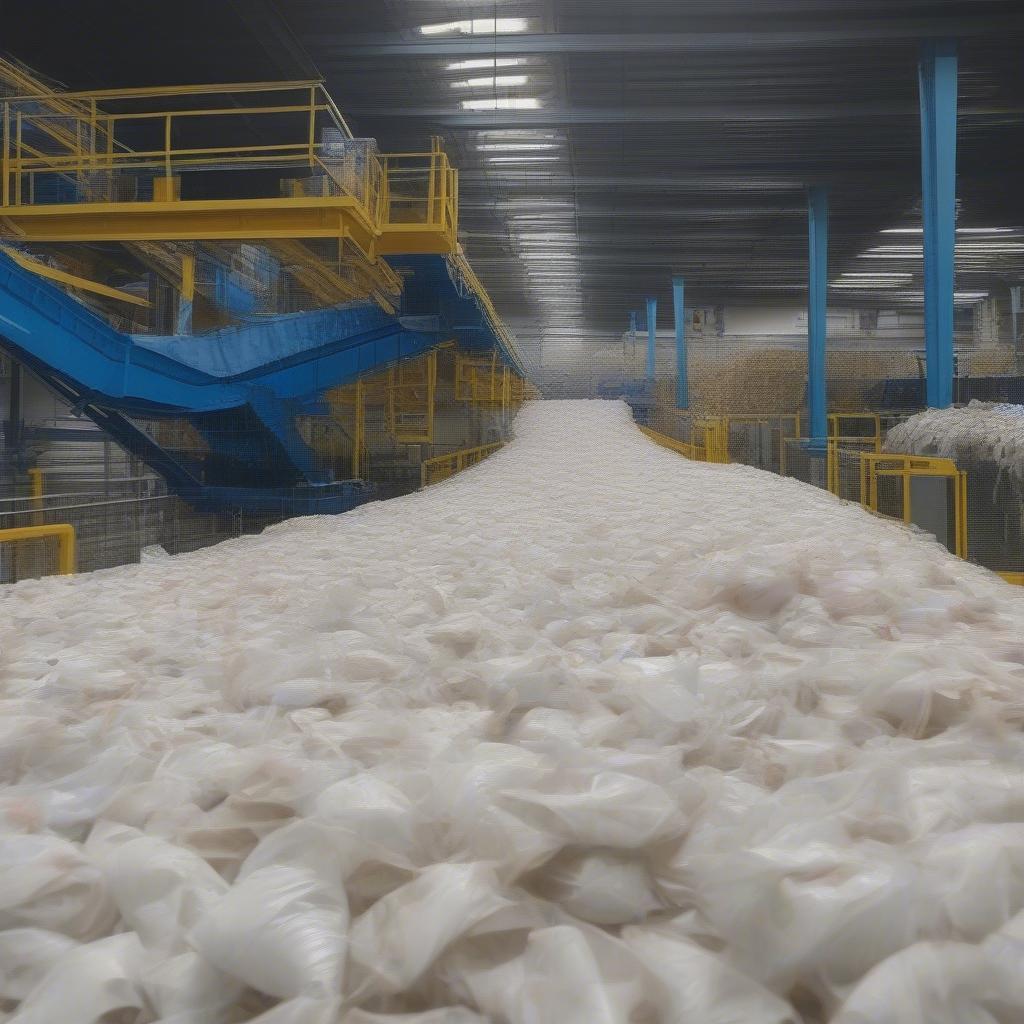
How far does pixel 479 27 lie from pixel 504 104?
64.6 inches

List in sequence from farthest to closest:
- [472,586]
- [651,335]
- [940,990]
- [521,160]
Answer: [651,335] → [521,160] → [472,586] → [940,990]

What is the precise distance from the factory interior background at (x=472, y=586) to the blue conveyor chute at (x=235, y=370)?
41 mm

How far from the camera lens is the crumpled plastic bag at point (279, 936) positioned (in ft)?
2.47

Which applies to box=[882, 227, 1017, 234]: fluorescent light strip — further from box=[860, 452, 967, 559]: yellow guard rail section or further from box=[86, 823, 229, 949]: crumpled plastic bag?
box=[86, 823, 229, 949]: crumpled plastic bag

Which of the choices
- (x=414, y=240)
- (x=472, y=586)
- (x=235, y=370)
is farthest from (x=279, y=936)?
(x=414, y=240)

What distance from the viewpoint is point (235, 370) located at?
21.0 feet

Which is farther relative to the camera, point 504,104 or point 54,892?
point 504,104

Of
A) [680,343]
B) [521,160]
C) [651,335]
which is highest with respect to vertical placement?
[521,160]

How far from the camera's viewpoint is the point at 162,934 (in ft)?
2.73

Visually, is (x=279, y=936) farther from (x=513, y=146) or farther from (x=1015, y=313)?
(x=1015, y=313)

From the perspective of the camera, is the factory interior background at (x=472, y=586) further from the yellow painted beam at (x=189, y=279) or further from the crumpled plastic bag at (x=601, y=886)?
the yellow painted beam at (x=189, y=279)

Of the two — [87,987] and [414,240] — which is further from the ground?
[414,240]

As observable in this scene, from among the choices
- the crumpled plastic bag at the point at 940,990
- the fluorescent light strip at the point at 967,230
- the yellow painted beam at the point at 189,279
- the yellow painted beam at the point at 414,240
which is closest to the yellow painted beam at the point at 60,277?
the yellow painted beam at the point at 189,279


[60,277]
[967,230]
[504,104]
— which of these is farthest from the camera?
[967,230]
